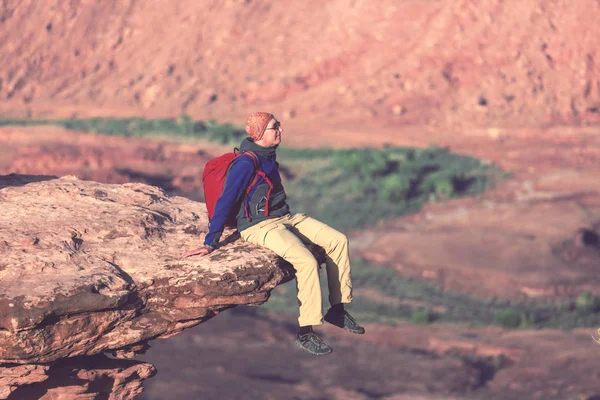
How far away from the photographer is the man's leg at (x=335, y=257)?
7.17m

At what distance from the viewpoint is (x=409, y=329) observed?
67.2 ft

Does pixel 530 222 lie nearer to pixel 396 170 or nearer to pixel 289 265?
pixel 396 170

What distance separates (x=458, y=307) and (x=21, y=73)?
1022 inches

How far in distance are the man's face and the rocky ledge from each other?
796 millimetres

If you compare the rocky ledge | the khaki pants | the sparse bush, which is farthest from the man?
the sparse bush

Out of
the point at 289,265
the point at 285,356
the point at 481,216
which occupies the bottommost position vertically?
the point at 285,356

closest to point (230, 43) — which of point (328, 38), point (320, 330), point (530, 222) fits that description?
point (328, 38)

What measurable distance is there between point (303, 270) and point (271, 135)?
1.02 meters

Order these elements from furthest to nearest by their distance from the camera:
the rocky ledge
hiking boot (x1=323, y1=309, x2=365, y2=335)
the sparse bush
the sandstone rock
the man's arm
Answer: the sparse bush, hiking boot (x1=323, y1=309, x2=365, y2=335), the man's arm, the sandstone rock, the rocky ledge

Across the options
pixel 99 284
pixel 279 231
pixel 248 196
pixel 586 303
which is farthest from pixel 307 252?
pixel 586 303

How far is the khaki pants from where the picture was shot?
22.5 ft

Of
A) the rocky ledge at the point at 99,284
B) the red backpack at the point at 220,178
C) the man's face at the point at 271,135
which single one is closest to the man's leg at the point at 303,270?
the rocky ledge at the point at 99,284

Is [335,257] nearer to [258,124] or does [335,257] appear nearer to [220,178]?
[220,178]

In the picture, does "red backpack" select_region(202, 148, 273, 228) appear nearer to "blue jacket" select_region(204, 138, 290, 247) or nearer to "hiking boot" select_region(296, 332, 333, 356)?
"blue jacket" select_region(204, 138, 290, 247)
